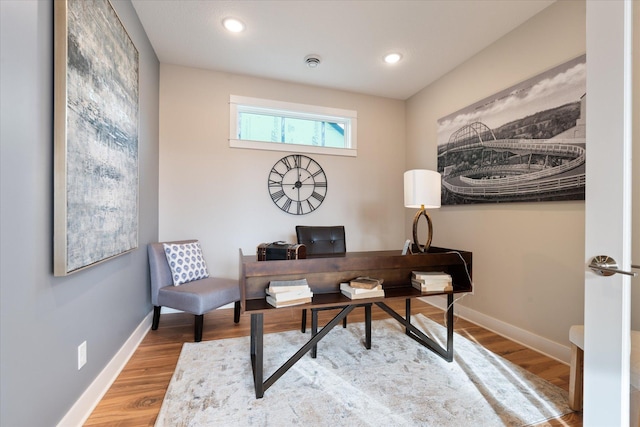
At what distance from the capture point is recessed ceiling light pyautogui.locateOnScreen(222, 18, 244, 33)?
231 cm

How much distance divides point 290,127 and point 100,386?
300 centimetres

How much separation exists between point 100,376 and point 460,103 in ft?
12.6

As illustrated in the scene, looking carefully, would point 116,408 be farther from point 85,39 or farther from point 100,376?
point 85,39

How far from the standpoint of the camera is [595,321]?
0.88 m

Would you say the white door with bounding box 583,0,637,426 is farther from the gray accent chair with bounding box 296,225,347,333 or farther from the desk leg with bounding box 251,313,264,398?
the gray accent chair with bounding box 296,225,347,333

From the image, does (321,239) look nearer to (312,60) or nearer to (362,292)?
(362,292)

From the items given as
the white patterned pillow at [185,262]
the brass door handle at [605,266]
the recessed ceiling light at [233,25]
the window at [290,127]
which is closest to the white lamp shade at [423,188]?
the brass door handle at [605,266]

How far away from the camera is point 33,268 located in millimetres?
1096

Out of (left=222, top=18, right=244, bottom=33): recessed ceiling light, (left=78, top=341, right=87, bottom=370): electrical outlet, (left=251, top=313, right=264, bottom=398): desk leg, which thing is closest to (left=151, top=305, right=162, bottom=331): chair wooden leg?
(left=78, top=341, right=87, bottom=370): electrical outlet

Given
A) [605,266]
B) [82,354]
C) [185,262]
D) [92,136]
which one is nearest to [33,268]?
[82,354]

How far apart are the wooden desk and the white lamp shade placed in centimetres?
39

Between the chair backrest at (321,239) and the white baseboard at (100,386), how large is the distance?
156cm

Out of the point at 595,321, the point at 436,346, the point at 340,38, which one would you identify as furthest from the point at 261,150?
the point at 595,321

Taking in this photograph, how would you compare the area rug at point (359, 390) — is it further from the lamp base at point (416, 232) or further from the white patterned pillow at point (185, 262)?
the lamp base at point (416, 232)
